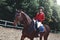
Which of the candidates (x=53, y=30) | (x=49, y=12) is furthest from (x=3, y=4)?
(x=53, y=30)

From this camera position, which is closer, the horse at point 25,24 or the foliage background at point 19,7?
the horse at point 25,24

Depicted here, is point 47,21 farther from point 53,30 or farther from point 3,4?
point 3,4

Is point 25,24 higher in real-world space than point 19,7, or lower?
lower

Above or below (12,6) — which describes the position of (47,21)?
below

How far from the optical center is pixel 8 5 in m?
32.4

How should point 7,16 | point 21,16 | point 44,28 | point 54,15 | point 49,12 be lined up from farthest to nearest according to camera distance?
point 54,15 < point 49,12 < point 7,16 < point 44,28 < point 21,16

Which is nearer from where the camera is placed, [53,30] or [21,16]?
[21,16]

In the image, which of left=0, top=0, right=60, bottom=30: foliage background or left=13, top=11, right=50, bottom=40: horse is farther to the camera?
left=0, top=0, right=60, bottom=30: foliage background

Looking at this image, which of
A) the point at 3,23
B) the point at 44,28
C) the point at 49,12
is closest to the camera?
the point at 44,28

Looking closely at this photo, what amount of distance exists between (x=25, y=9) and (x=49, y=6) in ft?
19.7

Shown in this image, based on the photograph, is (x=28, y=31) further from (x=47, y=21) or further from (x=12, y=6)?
(x=47, y=21)

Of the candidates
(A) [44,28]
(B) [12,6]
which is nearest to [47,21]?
(B) [12,6]

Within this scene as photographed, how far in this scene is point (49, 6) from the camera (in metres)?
36.7

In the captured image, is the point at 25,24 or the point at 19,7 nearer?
the point at 25,24
